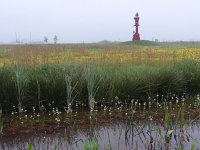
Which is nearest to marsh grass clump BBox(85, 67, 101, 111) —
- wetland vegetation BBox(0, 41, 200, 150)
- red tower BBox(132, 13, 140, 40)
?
wetland vegetation BBox(0, 41, 200, 150)

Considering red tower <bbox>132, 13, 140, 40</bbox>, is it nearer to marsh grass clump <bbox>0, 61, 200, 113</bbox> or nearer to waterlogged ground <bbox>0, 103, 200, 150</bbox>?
marsh grass clump <bbox>0, 61, 200, 113</bbox>

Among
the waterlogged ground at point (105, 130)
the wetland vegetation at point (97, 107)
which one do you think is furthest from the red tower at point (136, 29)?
the waterlogged ground at point (105, 130)

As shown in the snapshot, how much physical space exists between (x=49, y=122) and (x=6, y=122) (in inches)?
29.4

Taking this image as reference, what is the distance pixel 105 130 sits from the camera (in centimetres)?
605

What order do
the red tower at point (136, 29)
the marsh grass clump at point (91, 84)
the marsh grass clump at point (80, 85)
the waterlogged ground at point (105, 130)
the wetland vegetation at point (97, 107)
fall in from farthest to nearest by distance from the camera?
the red tower at point (136, 29)
the marsh grass clump at point (80, 85)
the marsh grass clump at point (91, 84)
the wetland vegetation at point (97, 107)
the waterlogged ground at point (105, 130)

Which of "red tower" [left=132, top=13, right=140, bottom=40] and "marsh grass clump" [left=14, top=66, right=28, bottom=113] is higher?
"red tower" [left=132, top=13, right=140, bottom=40]

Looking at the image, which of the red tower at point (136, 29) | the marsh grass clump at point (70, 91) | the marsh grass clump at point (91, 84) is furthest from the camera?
the red tower at point (136, 29)

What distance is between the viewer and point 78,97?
23.9ft

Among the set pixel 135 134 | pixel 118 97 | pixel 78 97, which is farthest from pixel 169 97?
pixel 135 134

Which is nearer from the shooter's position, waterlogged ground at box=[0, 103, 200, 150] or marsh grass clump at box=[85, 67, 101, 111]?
waterlogged ground at box=[0, 103, 200, 150]

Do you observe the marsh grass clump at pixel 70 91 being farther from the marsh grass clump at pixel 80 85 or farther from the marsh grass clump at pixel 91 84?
the marsh grass clump at pixel 91 84

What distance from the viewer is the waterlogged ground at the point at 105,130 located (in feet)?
17.3

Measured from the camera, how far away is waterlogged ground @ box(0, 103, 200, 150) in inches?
208

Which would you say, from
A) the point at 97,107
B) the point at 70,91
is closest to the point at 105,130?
the point at 70,91
